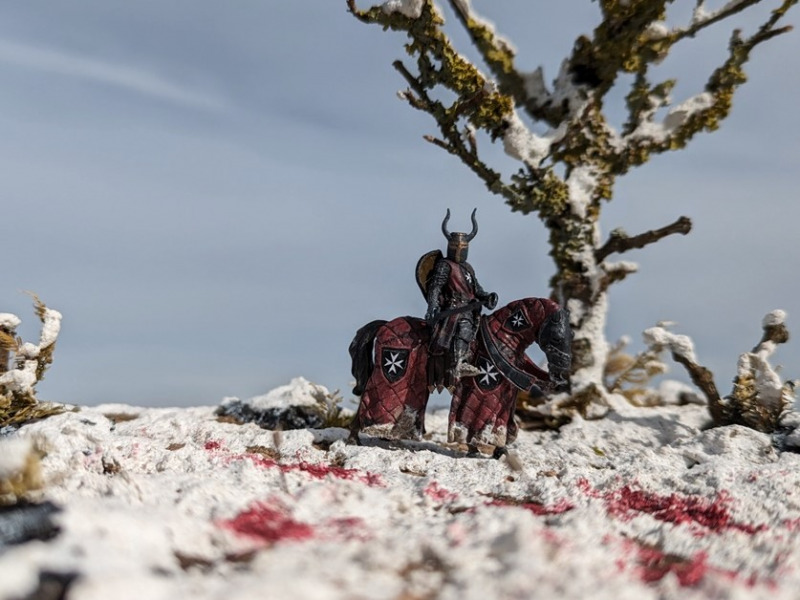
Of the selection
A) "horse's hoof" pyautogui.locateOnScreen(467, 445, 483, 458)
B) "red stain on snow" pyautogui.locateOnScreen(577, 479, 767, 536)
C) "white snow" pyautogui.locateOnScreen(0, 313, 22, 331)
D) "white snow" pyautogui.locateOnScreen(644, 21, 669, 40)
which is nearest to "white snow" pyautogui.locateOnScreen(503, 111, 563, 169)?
"white snow" pyautogui.locateOnScreen(644, 21, 669, 40)

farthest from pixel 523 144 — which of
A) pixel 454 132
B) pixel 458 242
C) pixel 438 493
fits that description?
pixel 438 493

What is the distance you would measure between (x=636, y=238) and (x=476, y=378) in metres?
5.33

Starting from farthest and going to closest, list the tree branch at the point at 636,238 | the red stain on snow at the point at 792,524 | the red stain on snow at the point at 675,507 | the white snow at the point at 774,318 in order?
the tree branch at the point at 636,238, the white snow at the point at 774,318, the red stain on snow at the point at 675,507, the red stain on snow at the point at 792,524

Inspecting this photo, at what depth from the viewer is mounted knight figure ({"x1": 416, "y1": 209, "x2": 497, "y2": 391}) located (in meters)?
7.97

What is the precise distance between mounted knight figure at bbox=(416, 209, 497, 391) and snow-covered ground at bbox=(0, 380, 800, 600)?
1143 millimetres

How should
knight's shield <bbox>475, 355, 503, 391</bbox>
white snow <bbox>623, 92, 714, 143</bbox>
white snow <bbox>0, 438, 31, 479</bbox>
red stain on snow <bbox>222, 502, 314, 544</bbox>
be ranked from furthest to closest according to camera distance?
white snow <bbox>623, 92, 714, 143</bbox> < knight's shield <bbox>475, 355, 503, 391</bbox> < white snow <bbox>0, 438, 31, 479</bbox> < red stain on snow <bbox>222, 502, 314, 544</bbox>

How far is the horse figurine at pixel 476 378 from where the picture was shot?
313 inches

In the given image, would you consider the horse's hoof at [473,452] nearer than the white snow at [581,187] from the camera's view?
Yes

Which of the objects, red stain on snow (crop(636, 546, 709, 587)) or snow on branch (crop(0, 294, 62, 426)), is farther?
snow on branch (crop(0, 294, 62, 426))

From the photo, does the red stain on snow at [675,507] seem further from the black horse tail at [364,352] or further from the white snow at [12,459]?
the white snow at [12,459]

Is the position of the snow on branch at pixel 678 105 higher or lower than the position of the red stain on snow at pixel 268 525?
higher

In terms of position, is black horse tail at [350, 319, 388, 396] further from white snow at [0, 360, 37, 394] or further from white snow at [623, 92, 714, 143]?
white snow at [623, 92, 714, 143]

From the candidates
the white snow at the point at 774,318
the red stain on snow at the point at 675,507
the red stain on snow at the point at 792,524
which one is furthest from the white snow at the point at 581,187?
the red stain on snow at the point at 792,524

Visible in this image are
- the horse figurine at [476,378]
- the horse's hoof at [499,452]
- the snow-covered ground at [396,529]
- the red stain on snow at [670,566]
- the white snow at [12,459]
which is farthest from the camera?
the horse figurine at [476,378]
